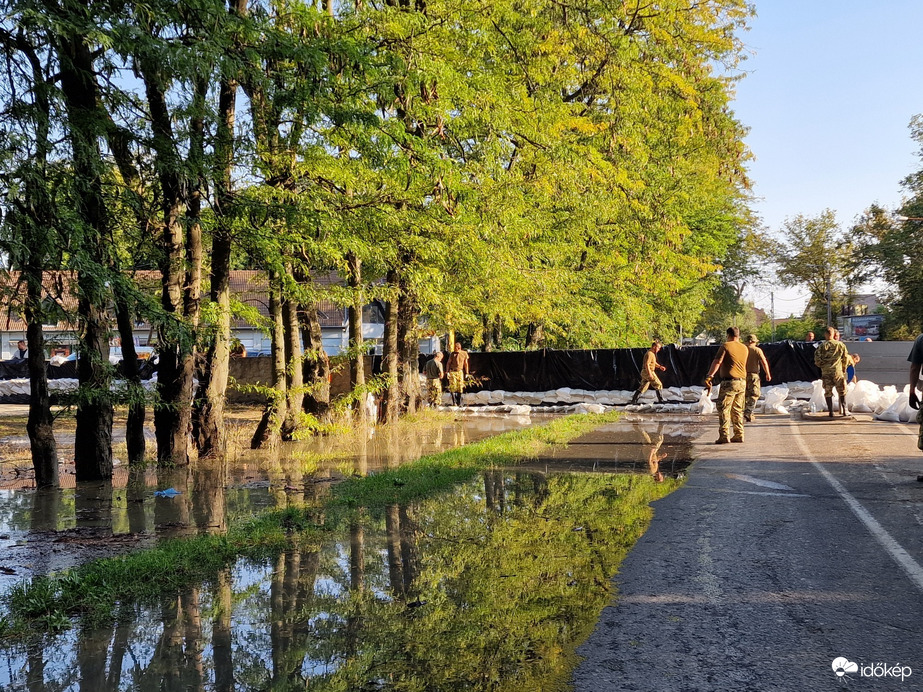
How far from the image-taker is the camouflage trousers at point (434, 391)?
25750 mm

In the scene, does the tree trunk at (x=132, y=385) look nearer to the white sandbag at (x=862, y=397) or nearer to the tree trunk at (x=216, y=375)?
the tree trunk at (x=216, y=375)

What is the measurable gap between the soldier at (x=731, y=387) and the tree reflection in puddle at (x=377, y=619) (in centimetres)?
756

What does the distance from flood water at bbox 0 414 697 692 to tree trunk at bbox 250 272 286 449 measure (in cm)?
530

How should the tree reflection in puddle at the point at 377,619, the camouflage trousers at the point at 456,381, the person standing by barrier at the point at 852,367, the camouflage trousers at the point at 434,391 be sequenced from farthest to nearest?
the camouflage trousers at the point at 456,381, the camouflage trousers at the point at 434,391, the person standing by barrier at the point at 852,367, the tree reflection in puddle at the point at 377,619

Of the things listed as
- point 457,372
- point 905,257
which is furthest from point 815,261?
point 457,372

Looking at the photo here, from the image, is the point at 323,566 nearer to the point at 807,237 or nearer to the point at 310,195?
the point at 310,195

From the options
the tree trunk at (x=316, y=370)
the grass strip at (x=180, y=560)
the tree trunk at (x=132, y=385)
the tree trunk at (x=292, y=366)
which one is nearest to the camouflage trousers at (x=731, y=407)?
the grass strip at (x=180, y=560)

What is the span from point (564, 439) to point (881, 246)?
37963 millimetres

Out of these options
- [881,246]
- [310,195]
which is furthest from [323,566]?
[881,246]

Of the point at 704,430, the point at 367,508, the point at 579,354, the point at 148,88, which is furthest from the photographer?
the point at 579,354

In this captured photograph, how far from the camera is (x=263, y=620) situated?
5055 millimetres

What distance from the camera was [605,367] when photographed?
28.2 metres

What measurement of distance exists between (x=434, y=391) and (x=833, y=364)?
11.7 meters

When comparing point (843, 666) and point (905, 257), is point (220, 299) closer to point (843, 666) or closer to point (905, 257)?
point (843, 666)
